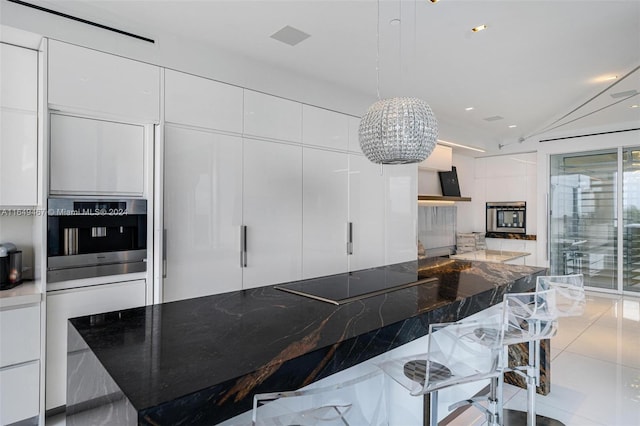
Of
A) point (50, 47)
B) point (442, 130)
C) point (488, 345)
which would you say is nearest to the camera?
point (488, 345)

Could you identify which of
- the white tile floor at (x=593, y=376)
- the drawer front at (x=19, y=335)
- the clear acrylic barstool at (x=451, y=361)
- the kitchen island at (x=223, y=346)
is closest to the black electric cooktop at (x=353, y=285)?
the kitchen island at (x=223, y=346)

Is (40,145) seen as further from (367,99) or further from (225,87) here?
(367,99)

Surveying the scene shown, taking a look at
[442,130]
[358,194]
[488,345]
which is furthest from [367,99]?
[488,345]

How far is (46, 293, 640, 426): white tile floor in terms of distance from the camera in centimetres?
244

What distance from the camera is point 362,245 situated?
13.8 feet

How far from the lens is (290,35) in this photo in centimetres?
282

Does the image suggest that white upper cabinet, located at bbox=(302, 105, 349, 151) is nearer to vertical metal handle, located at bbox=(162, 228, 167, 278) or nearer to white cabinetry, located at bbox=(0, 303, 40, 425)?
vertical metal handle, located at bbox=(162, 228, 167, 278)

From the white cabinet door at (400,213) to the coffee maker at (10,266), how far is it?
354 centimetres

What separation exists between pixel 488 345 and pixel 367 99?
339 cm

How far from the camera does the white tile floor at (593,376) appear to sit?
244cm

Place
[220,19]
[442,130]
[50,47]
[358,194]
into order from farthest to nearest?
[442,130], [358,194], [220,19], [50,47]

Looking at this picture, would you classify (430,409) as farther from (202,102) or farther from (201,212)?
(202,102)

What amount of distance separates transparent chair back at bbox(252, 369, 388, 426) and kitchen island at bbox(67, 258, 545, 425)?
0.07 meters

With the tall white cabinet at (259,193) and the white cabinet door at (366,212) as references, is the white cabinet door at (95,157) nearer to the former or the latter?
the tall white cabinet at (259,193)
